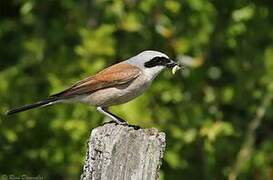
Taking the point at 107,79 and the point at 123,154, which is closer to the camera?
the point at 123,154

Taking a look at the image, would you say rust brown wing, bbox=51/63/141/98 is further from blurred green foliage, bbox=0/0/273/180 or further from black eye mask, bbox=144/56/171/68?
blurred green foliage, bbox=0/0/273/180

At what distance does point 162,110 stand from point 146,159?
3.45 metres

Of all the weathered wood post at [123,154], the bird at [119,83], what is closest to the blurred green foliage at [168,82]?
the bird at [119,83]

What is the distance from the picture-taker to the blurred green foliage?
6695 millimetres

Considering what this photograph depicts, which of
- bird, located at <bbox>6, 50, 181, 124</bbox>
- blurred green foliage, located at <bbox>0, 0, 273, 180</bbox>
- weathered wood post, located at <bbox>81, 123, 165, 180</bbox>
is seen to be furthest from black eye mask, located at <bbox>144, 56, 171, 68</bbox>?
weathered wood post, located at <bbox>81, 123, 165, 180</bbox>

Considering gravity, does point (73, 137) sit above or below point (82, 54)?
below

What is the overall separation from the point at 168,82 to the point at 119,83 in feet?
5.35

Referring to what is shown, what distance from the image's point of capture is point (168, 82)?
22.8 ft

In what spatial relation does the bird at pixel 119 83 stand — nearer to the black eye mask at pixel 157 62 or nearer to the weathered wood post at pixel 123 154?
the black eye mask at pixel 157 62

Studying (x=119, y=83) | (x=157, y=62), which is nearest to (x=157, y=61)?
(x=157, y=62)

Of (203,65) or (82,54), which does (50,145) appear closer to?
(82,54)

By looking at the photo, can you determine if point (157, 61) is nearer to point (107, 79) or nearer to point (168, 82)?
point (107, 79)

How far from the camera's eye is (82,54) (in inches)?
264

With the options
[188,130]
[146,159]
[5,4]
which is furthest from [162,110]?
[146,159]
